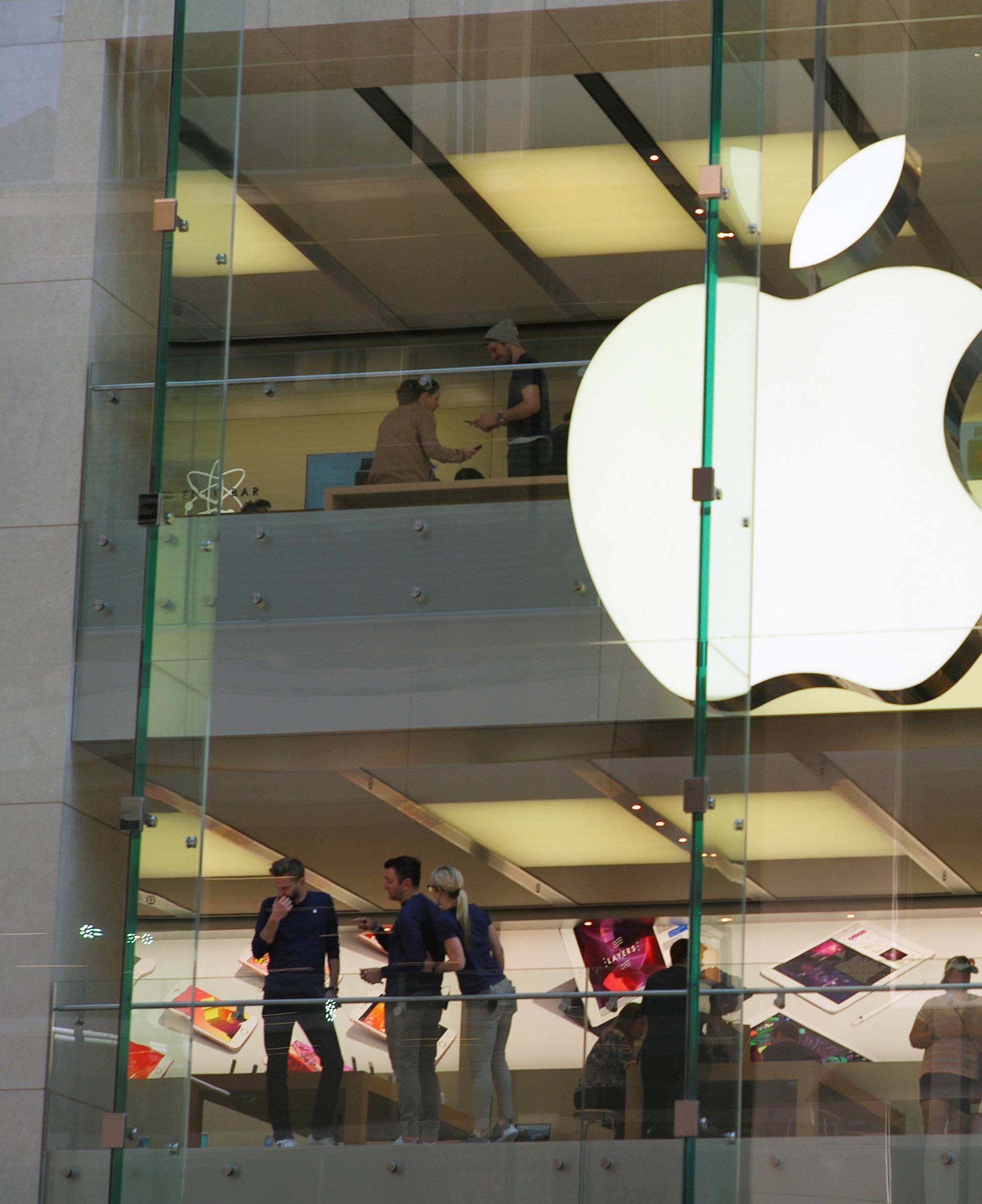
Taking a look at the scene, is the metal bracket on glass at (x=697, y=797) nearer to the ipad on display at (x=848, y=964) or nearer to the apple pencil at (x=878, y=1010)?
the apple pencil at (x=878, y=1010)

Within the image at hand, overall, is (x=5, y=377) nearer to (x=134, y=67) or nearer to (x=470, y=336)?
(x=134, y=67)

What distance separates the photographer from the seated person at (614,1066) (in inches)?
224

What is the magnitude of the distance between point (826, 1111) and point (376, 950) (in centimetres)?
177

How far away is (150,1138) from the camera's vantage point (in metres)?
4.35

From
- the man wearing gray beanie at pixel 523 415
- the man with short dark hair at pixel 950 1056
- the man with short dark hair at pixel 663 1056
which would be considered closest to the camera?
the man with short dark hair at pixel 663 1056

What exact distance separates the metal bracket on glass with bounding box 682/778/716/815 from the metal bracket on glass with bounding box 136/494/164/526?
1383 millimetres

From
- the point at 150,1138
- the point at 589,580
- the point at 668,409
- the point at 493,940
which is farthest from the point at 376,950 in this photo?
the point at 150,1138

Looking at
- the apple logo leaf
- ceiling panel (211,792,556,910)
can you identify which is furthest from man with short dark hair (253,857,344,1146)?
ceiling panel (211,792,556,910)

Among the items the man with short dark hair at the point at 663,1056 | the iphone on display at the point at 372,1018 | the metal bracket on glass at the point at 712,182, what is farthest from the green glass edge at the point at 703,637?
the iphone on display at the point at 372,1018

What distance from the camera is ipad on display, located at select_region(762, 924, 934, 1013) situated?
20.8 ft

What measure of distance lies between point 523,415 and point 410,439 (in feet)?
1.83

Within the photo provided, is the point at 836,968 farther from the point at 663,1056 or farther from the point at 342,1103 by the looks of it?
the point at 663,1056

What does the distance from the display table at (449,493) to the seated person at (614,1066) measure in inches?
69.8

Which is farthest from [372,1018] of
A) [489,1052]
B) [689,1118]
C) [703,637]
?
[703,637]
